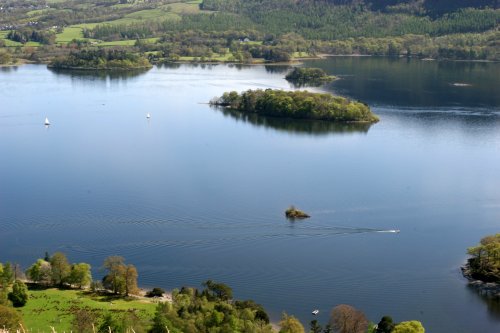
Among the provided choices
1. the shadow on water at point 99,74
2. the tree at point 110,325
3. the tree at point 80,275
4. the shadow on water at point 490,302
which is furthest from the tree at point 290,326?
the shadow on water at point 99,74

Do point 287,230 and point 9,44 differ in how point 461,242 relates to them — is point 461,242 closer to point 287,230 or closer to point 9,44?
point 287,230

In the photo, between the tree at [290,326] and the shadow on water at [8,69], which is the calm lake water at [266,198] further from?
the shadow on water at [8,69]

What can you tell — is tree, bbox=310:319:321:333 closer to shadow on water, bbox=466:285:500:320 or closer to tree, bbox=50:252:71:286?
shadow on water, bbox=466:285:500:320

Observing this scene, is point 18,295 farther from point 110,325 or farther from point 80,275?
point 110,325

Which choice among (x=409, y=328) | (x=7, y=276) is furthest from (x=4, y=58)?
(x=409, y=328)

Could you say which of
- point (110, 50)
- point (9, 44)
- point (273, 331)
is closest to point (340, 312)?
point (273, 331)

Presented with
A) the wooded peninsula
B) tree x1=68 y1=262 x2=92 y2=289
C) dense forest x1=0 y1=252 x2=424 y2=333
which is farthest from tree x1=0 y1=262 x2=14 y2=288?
the wooded peninsula
